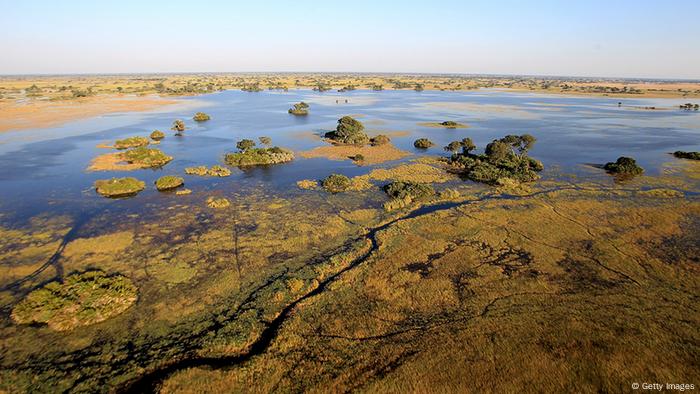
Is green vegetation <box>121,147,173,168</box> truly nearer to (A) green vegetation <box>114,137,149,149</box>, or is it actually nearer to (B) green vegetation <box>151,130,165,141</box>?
(A) green vegetation <box>114,137,149,149</box>

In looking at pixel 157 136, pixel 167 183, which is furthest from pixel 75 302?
pixel 157 136

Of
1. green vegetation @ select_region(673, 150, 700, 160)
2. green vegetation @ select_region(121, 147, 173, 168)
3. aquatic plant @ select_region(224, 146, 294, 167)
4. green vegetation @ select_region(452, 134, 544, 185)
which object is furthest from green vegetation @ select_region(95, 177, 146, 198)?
green vegetation @ select_region(673, 150, 700, 160)

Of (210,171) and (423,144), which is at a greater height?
(423,144)

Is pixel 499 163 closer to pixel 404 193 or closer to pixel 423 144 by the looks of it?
pixel 423 144

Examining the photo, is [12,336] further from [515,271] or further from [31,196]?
[515,271]

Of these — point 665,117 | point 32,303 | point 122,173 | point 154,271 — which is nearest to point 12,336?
point 32,303

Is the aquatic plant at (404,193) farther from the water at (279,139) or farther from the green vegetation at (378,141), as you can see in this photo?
the green vegetation at (378,141)
